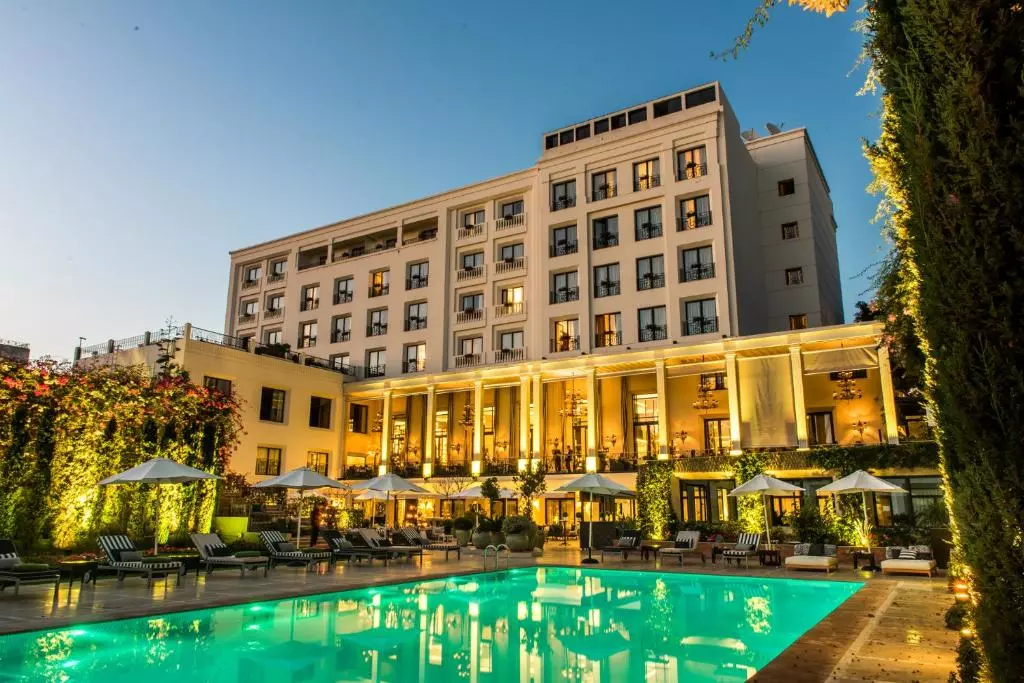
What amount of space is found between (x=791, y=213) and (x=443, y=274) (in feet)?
57.9

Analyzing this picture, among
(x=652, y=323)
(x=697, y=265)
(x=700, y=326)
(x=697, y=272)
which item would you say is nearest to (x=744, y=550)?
(x=700, y=326)

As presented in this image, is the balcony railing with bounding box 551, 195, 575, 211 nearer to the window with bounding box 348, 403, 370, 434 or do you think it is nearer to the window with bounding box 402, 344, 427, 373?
the window with bounding box 402, 344, 427, 373

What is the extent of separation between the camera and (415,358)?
3678 centimetres

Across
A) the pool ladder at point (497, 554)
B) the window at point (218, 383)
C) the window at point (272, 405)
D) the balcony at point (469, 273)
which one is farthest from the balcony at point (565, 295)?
the window at point (218, 383)

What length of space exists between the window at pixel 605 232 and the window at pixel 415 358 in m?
10.7

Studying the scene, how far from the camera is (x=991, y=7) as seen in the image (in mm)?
3400

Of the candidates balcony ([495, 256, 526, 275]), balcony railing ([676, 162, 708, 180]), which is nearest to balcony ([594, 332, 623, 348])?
balcony ([495, 256, 526, 275])

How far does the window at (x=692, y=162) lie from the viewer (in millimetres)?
30623

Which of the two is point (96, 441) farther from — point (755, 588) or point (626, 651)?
point (755, 588)

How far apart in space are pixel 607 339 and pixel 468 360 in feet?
24.9

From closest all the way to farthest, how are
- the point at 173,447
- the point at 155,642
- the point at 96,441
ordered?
the point at 155,642 < the point at 96,441 < the point at 173,447

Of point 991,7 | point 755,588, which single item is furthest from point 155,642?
point 755,588

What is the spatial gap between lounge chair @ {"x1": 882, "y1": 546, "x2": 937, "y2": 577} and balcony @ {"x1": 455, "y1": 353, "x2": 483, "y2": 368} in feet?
69.9

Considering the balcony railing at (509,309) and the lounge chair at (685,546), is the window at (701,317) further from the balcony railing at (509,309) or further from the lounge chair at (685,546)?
the lounge chair at (685,546)
